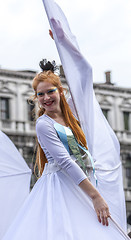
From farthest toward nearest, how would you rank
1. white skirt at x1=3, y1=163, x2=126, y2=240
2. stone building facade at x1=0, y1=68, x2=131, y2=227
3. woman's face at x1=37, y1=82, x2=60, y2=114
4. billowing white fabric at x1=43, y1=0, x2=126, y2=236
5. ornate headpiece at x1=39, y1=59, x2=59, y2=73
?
1. stone building facade at x1=0, y1=68, x2=131, y2=227
2. ornate headpiece at x1=39, y1=59, x2=59, y2=73
3. woman's face at x1=37, y1=82, x2=60, y2=114
4. billowing white fabric at x1=43, y1=0, x2=126, y2=236
5. white skirt at x1=3, y1=163, x2=126, y2=240

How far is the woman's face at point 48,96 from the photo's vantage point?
153 inches

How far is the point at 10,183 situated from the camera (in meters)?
6.07

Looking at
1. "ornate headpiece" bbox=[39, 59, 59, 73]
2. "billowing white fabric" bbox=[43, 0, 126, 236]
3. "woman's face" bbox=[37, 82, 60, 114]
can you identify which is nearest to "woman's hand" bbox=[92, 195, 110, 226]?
"billowing white fabric" bbox=[43, 0, 126, 236]

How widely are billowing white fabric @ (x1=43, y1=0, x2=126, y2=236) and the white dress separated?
0.76 feet

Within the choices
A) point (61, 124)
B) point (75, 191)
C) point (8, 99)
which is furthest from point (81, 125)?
point (8, 99)

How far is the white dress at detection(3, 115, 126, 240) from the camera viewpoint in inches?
136

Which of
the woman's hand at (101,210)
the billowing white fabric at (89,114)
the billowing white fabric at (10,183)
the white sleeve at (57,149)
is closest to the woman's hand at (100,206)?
the woman's hand at (101,210)

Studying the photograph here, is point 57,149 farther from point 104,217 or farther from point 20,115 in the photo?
point 20,115

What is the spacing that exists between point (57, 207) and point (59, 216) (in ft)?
0.23

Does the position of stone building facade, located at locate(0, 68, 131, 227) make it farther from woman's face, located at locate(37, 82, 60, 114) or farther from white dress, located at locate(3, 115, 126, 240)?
white dress, located at locate(3, 115, 126, 240)

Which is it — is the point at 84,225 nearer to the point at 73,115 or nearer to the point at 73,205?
the point at 73,205

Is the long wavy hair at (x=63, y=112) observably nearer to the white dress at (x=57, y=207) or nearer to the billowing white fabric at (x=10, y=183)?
the white dress at (x=57, y=207)

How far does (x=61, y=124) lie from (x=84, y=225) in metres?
0.73

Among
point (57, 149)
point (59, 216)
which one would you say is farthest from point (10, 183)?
point (59, 216)
